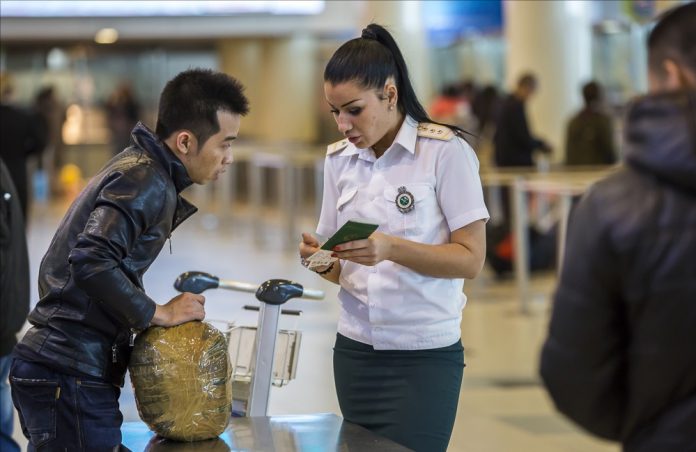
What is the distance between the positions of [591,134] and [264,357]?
841 centimetres

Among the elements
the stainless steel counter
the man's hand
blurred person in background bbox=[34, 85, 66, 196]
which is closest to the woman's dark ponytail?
the man's hand

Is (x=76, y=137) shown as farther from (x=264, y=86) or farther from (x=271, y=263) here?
(x=271, y=263)

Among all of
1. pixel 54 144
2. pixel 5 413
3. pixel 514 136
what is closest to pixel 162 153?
pixel 5 413

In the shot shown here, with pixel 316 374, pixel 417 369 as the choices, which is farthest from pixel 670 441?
pixel 316 374

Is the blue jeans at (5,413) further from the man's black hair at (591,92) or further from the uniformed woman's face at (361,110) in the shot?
the man's black hair at (591,92)

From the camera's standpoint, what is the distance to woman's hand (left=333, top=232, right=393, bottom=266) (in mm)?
2641

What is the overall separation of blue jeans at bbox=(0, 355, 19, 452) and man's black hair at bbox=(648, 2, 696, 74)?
9.88 feet

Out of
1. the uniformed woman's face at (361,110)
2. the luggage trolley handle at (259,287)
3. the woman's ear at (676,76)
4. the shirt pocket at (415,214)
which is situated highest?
the woman's ear at (676,76)

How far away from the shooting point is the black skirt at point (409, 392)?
2.85m

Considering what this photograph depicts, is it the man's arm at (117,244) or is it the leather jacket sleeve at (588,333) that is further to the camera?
the man's arm at (117,244)

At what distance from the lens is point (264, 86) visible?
23016mm

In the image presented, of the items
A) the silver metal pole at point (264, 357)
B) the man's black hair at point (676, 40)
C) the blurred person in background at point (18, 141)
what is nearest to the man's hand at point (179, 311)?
the silver metal pole at point (264, 357)

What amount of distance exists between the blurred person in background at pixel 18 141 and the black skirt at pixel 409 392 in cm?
584

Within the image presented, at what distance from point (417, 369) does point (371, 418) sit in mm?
185
